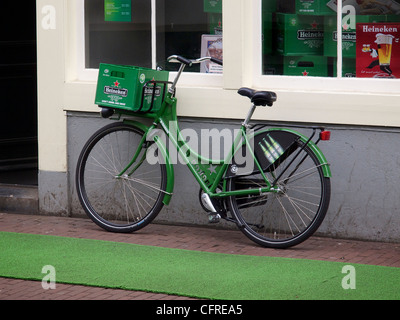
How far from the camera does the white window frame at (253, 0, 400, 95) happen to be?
24.3 ft

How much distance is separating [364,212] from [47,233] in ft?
8.63

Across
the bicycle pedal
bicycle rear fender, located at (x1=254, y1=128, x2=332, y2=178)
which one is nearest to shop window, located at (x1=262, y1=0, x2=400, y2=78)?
bicycle rear fender, located at (x1=254, y1=128, x2=332, y2=178)

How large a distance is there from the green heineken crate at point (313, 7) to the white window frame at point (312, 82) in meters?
0.12

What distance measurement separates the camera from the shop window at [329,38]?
7.46m

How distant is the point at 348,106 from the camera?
24.3ft

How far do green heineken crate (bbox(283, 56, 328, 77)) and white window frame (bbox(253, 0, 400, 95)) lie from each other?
7 centimetres

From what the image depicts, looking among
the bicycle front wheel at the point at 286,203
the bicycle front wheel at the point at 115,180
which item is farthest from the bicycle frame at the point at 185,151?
the bicycle front wheel at the point at 115,180

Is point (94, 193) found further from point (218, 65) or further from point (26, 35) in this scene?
point (26, 35)

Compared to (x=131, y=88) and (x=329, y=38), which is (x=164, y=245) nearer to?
(x=131, y=88)

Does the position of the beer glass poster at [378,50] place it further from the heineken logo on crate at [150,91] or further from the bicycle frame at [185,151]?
the heineken logo on crate at [150,91]

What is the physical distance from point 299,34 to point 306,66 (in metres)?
0.27

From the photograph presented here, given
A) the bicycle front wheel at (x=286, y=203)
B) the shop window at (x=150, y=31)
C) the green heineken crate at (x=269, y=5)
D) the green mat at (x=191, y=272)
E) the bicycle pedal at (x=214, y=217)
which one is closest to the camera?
the green mat at (x=191, y=272)

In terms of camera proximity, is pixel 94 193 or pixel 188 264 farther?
pixel 94 193
